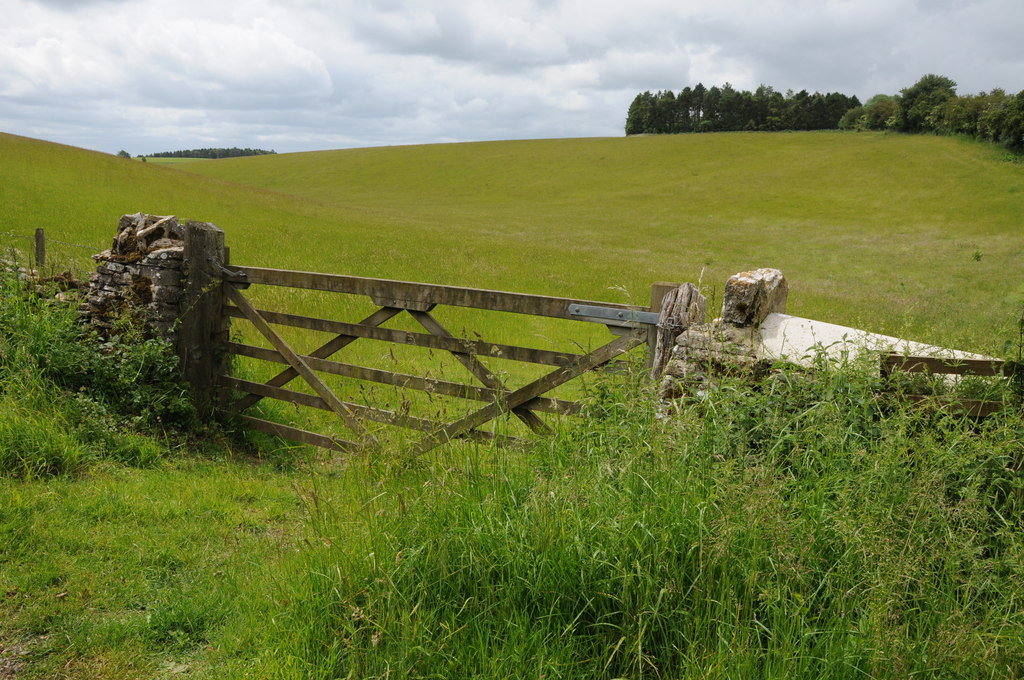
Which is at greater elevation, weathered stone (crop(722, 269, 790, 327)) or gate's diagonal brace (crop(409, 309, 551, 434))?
weathered stone (crop(722, 269, 790, 327))

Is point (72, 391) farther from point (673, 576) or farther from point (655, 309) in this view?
point (673, 576)

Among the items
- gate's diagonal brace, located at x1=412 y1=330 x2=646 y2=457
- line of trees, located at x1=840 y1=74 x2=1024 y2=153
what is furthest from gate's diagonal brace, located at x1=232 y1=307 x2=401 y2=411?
line of trees, located at x1=840 y1=74 x2=1024 y2=153

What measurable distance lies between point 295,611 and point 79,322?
5525 millimetres

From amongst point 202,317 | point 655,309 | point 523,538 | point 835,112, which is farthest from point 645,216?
point 835,112

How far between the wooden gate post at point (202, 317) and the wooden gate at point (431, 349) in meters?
0.14

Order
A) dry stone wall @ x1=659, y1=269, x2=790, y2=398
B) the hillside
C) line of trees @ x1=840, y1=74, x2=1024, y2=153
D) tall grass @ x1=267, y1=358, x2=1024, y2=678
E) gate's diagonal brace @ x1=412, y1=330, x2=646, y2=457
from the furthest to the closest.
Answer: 1. line of trees @ x1=840, y1=74, x2=1024, y2=153
2. the hillside
3. gate's diagonal brace @ x1=412, y1=330, x2=646, y2=457
4. dry stone wall @ x1=659, y1=269, x2=790, y2=398
5. tall grass @ x1=267, y1=358, x2=1024, y2=678

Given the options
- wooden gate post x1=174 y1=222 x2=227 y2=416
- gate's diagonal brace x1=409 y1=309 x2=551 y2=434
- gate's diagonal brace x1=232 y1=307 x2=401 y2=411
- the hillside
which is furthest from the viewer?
the hillside

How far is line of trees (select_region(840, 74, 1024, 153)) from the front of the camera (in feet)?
193

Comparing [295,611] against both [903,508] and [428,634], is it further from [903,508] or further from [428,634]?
[903,508]

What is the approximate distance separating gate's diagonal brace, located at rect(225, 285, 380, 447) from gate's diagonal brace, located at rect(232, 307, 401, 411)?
0.20 m

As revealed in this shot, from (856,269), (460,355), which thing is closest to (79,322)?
(460,355)

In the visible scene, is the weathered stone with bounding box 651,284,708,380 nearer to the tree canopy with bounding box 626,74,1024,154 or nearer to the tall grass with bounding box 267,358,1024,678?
the tall grass with bounding box 267,358,1024,678

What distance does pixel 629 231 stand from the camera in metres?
42.3

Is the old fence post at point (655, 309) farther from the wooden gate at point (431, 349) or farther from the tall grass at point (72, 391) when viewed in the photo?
the tall grass at point (72, 391)
